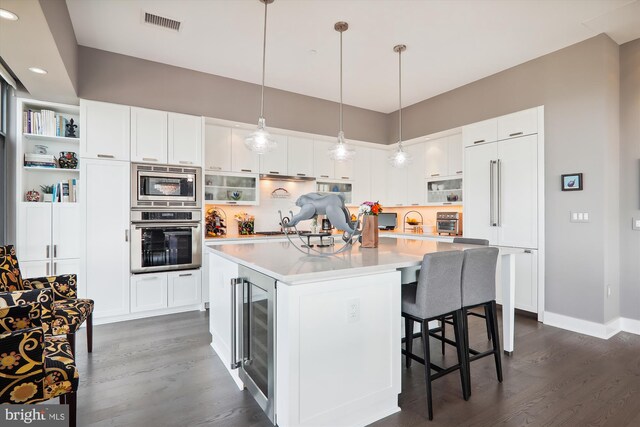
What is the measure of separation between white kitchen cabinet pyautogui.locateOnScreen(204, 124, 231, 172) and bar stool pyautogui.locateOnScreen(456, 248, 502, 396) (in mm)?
3464

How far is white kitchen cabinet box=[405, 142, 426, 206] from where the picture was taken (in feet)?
17.9

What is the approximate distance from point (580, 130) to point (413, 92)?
236 centimetres

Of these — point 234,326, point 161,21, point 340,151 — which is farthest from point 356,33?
point 234,326

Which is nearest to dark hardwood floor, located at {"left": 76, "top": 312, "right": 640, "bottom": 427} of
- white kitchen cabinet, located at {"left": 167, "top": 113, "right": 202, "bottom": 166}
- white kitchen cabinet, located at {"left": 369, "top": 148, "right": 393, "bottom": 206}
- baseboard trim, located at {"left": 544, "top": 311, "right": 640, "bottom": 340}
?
baseboard trim, located at {"left": 544, "top": 311, "right": 640, "bottom": 340}

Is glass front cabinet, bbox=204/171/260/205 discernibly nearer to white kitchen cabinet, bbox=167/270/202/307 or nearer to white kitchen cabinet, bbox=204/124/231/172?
white kitchen cabinet, bbox=204/124/231/172

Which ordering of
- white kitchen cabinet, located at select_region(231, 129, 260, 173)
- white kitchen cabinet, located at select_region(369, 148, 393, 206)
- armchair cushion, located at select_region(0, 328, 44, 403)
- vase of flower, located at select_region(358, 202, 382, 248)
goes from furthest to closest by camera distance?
white kitchen cabinet, located at select_region(369, 148, 393, 206), white kitchen cabinet, located at select_region(231, 129, 260, 173), vase of flower, located at select_region(358, 202, 382, 248), armchair cushion, located at select_region(0, 328, 44, 403)

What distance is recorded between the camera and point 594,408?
208 centimetres

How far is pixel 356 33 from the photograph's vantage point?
343cm

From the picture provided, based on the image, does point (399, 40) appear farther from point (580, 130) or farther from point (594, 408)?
point (594, 408)

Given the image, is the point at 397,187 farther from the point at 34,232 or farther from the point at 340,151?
the point at 34,232

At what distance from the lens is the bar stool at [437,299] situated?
6.57ft

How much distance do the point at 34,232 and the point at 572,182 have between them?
5840mm

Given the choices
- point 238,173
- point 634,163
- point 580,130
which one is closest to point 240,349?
point 238,173

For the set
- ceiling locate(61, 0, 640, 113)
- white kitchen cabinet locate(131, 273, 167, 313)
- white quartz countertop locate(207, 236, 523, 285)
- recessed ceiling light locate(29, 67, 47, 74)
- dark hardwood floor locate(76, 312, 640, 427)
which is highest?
ceiling locate(61, 0, 640, 113)
